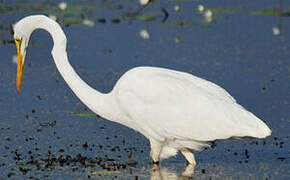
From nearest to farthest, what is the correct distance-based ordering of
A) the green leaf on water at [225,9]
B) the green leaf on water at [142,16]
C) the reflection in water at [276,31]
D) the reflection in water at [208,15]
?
the reflection in water at [276,31], the reflection in water at [208,15], the green leaf on water at [142,16], the green leaf on water at [225,9]

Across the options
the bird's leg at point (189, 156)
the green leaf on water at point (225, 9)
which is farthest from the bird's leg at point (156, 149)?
the green leaf on water at point (225, 9)

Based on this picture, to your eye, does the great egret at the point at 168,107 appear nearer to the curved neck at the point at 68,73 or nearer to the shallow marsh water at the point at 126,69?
the curved neck at the point at 68,73

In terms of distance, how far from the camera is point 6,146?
29.2 feet

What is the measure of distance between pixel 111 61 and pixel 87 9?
4.18 metres

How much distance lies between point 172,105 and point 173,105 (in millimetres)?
12

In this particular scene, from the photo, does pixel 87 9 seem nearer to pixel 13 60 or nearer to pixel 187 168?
pixel 13 60

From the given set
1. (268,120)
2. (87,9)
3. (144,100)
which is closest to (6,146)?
(144,100)

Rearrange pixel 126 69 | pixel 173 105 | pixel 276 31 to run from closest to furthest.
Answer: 1. pixel 173 105
2. pixel 126 69
3. pixel 276 31

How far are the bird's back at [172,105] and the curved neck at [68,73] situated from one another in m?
0.22

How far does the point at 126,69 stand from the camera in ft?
40.2

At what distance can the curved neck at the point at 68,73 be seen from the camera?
8.37m

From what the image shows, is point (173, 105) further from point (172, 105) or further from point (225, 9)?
point (225, 9)

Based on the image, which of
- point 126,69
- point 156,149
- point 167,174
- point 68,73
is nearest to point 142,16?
point 126,69

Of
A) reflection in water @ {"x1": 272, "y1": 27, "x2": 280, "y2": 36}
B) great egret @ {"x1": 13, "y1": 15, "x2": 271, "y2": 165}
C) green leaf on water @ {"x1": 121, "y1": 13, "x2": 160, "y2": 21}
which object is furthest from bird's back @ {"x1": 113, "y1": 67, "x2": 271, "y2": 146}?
green leaf on water @ {"x1": 121, "y1": 13, "x2": 160, "y2": 21}
